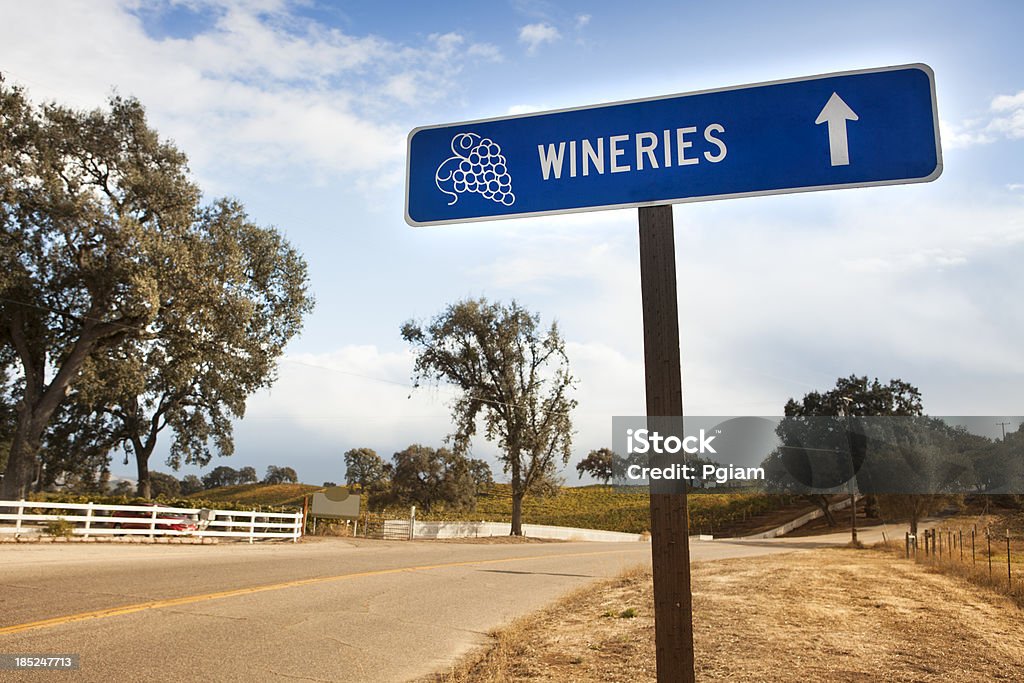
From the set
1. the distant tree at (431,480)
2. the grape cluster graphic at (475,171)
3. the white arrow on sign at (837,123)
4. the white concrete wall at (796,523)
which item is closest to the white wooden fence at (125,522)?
the distant tree at (431,480)

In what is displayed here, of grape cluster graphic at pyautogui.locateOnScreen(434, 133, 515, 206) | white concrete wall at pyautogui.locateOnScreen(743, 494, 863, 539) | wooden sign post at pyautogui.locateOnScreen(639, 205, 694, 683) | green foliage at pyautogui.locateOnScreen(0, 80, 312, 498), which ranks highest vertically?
green foliage at pyautogui.locateOnScreen(0, 80, 312, 498)

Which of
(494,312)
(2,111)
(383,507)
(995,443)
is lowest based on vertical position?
(383,507)

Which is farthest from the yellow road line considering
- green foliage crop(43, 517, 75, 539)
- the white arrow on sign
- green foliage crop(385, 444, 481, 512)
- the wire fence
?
green foliage crop(385, 444, 481, 512)

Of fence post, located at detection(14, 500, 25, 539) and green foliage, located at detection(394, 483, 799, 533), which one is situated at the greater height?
fence post, located at detection(14, 500, 25, 539)

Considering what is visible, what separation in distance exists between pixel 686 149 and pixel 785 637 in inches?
248

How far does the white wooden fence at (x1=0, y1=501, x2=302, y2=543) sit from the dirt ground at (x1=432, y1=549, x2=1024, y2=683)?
47.4ft

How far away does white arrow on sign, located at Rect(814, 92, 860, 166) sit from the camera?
3.12m

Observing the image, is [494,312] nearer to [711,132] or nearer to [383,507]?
[383,507]

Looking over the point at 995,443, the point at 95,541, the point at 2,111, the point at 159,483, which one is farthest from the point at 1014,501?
the point at 159,483

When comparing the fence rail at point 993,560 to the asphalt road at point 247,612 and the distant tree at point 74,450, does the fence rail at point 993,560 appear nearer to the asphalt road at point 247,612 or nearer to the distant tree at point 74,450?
the asphalt road at point 247,612

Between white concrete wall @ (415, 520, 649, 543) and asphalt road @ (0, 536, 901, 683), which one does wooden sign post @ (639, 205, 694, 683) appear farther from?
white concrete wall @ (415, 520, 649, 543)

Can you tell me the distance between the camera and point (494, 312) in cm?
4200

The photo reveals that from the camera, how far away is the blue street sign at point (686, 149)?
310 centimetres

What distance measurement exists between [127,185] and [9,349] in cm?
984
